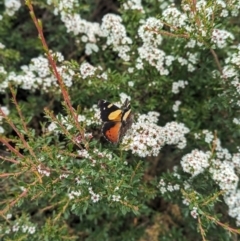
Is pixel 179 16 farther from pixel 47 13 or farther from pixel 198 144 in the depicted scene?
pixel 47 13

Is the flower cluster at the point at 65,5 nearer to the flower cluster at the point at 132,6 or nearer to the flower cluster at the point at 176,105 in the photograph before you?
the flower cluster at the point at 132,6

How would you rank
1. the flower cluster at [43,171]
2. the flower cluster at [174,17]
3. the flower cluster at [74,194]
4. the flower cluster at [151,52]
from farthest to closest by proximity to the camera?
the flower cluster at [151,52]
the flower cluster at [174,17]
the flower cluster at [74,194]
the flower cluster at [43,171]

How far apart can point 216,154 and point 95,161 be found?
1300 millimetres

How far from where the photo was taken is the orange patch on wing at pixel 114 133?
3688 mm

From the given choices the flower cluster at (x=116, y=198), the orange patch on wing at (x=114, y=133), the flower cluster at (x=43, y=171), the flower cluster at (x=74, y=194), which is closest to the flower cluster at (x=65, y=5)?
the orange patch on wing at (x=114, y=133)

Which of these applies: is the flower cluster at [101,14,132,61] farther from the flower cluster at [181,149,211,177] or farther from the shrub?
the flower cluster at [181,149,211,177]

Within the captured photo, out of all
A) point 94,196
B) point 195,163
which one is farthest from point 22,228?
point 195,163

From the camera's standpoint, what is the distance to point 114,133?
3705mm

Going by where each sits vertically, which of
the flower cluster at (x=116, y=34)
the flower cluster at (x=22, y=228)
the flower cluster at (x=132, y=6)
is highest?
the flower cluster at (x=132, y=6)

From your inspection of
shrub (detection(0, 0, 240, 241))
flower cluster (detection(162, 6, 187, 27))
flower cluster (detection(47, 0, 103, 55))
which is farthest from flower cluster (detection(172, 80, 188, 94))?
flower cluster (detection(47, 0, 103, 55))

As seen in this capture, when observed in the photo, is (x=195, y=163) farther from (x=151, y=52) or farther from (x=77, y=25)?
(x=77, y=25)

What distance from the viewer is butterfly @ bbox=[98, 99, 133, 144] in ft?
12.1

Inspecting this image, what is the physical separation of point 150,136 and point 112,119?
1.26ft

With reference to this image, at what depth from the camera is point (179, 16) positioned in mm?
4109
